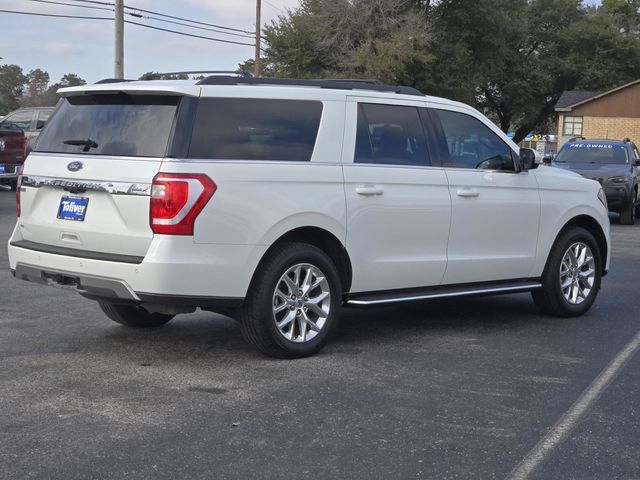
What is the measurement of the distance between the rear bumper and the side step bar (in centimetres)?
108

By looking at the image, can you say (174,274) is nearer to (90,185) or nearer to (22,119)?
(90,185)

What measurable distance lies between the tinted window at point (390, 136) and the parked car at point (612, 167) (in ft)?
42.0

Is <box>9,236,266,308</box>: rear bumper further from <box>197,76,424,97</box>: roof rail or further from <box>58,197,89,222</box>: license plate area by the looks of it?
<box>197,76,424,97</box>: roof rail

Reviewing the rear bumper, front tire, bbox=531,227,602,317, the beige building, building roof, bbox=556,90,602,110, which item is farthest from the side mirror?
building roof, bbox=556,90,602,110

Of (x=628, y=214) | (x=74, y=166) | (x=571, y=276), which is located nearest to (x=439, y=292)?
(x=571, y=276)

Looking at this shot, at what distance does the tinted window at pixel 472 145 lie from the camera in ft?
24.6

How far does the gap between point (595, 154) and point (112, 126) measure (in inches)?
638

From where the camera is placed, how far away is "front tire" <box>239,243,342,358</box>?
6.13 meters

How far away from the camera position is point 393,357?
6.60 meters

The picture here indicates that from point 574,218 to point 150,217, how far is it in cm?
436

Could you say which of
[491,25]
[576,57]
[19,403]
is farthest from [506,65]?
[19,403]

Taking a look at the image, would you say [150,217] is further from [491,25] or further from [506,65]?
[506,65]

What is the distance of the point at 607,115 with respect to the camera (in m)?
55.2

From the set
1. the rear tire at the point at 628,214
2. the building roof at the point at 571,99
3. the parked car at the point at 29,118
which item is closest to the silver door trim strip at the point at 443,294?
the rear tire at the point at 628,214
